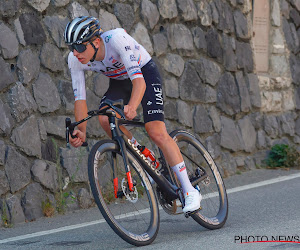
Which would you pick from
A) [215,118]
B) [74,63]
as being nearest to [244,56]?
[215,118]

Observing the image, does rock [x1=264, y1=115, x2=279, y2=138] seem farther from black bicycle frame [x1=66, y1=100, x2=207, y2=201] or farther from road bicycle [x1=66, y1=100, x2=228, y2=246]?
black bicycle frame [x1=66, y1=100, x2=207, y2=201]

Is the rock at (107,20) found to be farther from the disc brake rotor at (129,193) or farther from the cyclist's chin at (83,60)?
the disc brake rotor at (129,193)

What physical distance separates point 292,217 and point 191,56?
4.04 meters

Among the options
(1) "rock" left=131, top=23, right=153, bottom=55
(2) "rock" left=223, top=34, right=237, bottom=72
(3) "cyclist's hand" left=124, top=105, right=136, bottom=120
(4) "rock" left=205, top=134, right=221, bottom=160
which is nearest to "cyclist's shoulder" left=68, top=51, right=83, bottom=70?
(3) "cyclist's hand" left=124, top=105, right=136, bottom=120

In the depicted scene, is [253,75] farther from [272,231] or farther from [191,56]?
[272,231]

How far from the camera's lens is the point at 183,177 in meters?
5.45

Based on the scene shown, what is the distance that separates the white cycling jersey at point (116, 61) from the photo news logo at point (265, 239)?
1.45 meters

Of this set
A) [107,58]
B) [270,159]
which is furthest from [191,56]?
[107,58]

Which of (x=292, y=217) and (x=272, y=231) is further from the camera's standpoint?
(x=292, y=217)

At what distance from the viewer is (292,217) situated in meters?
5.99

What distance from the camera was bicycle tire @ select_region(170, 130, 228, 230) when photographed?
583 cm

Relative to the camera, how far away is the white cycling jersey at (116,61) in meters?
5.07

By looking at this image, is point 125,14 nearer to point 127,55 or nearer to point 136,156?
point 127,55

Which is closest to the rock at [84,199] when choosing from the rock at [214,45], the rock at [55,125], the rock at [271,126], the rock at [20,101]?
the rock at [55,125]
